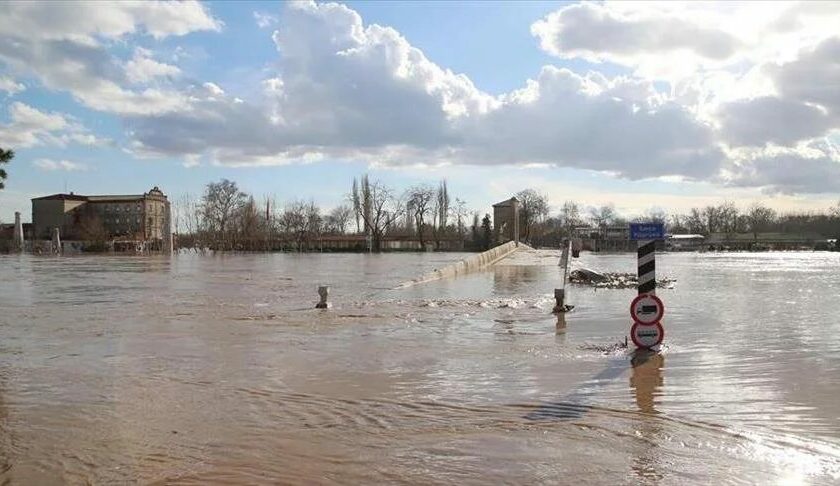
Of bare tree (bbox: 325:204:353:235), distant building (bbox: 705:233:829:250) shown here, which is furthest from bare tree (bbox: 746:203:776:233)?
bare tree (bbox: 325:204:353:235)

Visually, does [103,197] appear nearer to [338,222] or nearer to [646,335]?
[338,222]

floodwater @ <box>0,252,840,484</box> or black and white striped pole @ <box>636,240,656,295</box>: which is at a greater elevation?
black and white striped pole @ <box>636,240,656,295</box>

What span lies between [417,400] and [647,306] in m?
4.69

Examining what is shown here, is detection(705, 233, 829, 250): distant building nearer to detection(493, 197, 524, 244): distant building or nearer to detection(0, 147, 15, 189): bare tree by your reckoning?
detection(493, 197, 524, 244): distant building

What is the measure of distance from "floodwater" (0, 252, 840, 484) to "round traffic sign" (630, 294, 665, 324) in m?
0.55

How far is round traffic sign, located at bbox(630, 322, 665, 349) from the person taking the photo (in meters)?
10.5

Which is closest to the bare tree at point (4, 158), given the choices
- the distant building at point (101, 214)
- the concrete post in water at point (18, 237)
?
the concrete post in water at point (18, 237)

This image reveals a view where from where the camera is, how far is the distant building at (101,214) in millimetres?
142000

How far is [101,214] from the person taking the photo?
148 m

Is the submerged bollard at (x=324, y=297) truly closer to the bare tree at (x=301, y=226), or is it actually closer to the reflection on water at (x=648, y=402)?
the reflection on water at (x=648, y=402)

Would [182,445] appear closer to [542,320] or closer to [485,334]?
[485,334]

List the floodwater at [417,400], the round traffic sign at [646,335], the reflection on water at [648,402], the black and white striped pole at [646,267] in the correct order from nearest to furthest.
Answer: the reflection on water at [648,402]
the floodwater at [417,400]
the round traffic sign at [646,335]
the black and white striped pole at [646,267]

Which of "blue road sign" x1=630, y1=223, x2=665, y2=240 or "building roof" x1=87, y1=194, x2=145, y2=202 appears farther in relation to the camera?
"building roof" x1=87, y1=194, x2=145, y2=202

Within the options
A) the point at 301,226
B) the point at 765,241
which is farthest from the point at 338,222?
the point at 765,241
